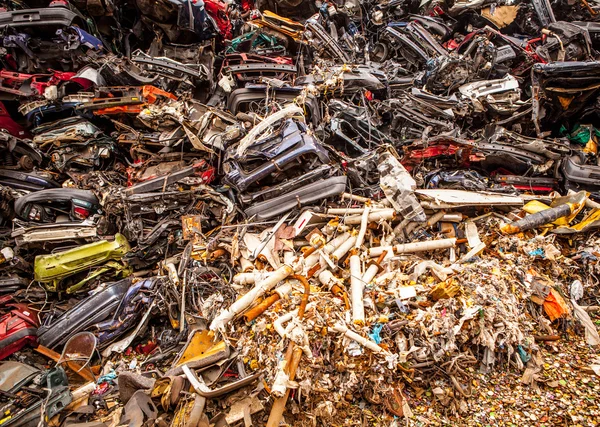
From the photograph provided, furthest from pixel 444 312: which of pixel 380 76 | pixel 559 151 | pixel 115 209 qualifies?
pixel 380 76

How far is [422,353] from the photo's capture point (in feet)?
11.2

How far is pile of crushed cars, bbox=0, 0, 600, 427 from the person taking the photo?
343 cm

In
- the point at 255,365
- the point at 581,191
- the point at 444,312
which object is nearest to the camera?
the point at 255,365

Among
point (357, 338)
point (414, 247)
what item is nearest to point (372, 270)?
point (414, 247)

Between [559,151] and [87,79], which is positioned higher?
[87,79]

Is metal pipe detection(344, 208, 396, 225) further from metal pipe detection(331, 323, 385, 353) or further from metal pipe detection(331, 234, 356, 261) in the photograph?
metal pipe detection(331, 323, 385, 353)

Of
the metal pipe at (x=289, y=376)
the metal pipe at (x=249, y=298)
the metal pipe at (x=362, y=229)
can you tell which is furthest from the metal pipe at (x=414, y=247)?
the metal pipe at (x=289, y=376)

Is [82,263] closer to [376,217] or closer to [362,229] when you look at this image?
[362,229]

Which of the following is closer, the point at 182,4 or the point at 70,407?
the point at 70,407

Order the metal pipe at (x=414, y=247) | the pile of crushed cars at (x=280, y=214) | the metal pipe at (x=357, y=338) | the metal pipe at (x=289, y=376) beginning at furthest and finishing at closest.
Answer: the metal pipe at (x=414, y=247), the pile of crushed cars at (x=280, y=214), the metal pipe at (x=357, y=338), the metal pipe at (x=289, y=376)

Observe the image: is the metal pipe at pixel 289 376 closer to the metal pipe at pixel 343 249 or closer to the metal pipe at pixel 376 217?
the metal pipe at pixel 343 249

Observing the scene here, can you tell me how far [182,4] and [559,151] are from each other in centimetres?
840

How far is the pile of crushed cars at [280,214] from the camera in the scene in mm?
3426

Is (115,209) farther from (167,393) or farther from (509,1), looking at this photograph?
(509,1)
